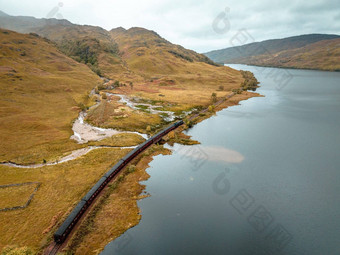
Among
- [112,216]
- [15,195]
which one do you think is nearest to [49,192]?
[15,195]

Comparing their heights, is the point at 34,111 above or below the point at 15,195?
below

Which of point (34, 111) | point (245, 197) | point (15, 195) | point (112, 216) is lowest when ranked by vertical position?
point (34, 111)

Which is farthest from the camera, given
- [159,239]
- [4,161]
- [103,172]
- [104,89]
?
[104,89]

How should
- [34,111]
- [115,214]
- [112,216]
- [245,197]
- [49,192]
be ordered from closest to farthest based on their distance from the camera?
[112,216] → [115,214] → [49,192] → [245,197] → [34,111]

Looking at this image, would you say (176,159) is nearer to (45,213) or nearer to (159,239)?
(159,239)

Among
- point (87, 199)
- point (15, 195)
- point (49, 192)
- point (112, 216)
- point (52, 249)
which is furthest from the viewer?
point (49, 192)

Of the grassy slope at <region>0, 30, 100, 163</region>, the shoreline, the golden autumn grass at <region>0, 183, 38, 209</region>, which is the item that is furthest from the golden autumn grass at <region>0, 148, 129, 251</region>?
the grassy slope at <region>0, 30, 100, 163</region>

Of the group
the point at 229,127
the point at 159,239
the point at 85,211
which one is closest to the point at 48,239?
the point at 85,211

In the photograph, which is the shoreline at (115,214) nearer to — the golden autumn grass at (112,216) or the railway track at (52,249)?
the golden autumn grass at (112,216)

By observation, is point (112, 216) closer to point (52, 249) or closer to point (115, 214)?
point (115, 214)
